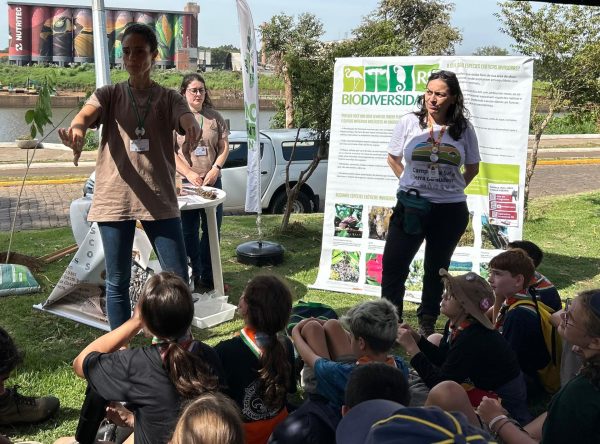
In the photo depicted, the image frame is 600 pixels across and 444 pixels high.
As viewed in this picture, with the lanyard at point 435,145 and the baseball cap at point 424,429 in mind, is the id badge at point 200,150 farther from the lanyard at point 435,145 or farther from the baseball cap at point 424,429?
the baseball cap at point 424,429

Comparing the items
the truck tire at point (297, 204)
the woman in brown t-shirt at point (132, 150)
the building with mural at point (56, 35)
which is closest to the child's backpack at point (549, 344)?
the woman in brown t-shirt at point (132, 150)

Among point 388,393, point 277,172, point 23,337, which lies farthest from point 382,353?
point 277,172

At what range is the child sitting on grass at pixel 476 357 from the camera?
2.90m

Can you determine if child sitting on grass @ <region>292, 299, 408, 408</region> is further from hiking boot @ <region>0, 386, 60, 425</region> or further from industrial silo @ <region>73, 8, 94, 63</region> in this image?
industrial silo @ <region>73, 8, 94, 63</region>

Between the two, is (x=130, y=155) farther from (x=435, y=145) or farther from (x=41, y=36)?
(x=41, y=36)

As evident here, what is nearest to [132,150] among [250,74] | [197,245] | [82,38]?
[197,245]

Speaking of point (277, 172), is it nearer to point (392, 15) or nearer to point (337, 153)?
point (337, 153)

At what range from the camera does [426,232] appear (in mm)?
4312

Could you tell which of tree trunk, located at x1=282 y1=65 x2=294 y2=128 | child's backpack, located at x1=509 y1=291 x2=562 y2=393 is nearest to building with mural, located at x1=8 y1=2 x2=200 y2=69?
tree trunk, located at x1=282 y1=65 x2=294 y2=128

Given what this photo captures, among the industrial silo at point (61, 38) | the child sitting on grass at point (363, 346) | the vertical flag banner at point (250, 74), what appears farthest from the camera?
the industrial silo at point (61, 38)

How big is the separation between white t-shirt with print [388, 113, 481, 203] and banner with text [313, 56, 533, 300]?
855 millimetres

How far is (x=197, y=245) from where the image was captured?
5.28m

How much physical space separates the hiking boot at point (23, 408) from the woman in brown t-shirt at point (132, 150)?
0.68 metres

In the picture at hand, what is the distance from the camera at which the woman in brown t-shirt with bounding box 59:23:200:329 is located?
3441 mm
